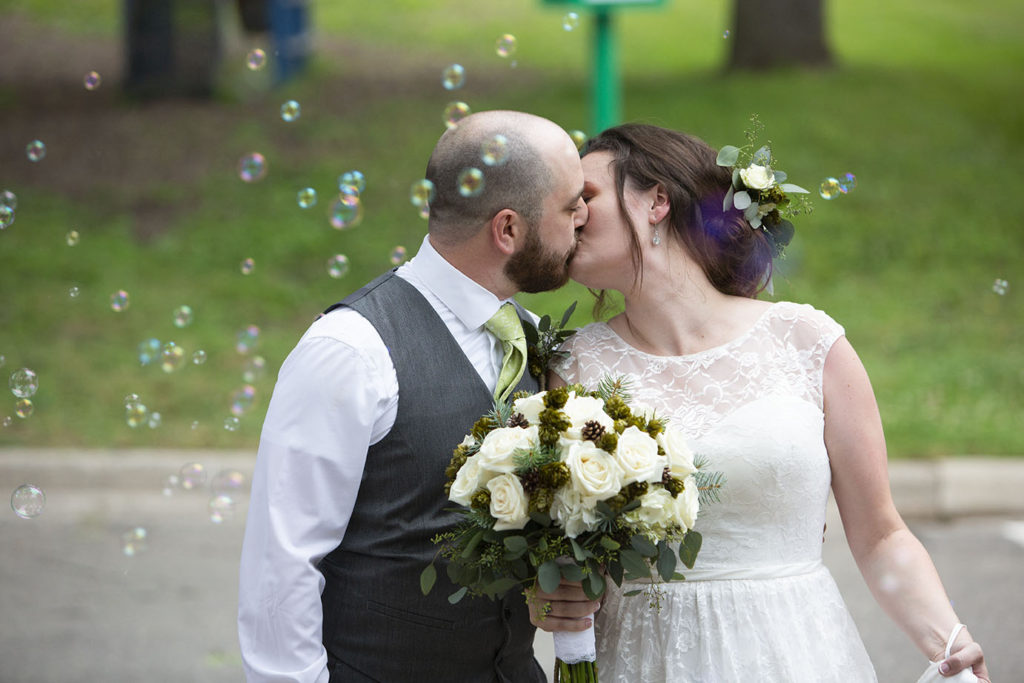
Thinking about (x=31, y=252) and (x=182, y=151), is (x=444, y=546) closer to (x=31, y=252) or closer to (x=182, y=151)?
(x=31, y=252)

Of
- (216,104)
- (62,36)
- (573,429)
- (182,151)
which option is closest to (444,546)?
(573,429)

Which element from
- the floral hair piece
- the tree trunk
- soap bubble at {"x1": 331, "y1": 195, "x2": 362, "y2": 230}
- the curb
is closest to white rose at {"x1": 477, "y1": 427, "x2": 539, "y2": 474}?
the floral hair piece

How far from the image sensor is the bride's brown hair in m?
2.91

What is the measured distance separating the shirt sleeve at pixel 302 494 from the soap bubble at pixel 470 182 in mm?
436

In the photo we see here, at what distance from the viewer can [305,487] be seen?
7.86 feet

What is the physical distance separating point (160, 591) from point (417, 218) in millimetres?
5373

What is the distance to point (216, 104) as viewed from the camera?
13.2 meters

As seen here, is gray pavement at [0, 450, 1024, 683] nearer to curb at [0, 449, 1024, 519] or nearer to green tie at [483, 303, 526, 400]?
curb at [0, 449, 1024, 519]

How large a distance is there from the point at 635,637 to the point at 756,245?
1.03 meters

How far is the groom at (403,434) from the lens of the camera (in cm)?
238

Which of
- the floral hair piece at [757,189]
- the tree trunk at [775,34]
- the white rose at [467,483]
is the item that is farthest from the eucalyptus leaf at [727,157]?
the tree trunk at [775,34]

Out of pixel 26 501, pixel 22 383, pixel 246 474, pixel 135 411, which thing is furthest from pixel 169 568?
pixel 26 501

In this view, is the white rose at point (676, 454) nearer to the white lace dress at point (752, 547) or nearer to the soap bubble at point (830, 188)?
the white lace dress at point (752, 547)

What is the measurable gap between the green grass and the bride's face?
3.67 m
